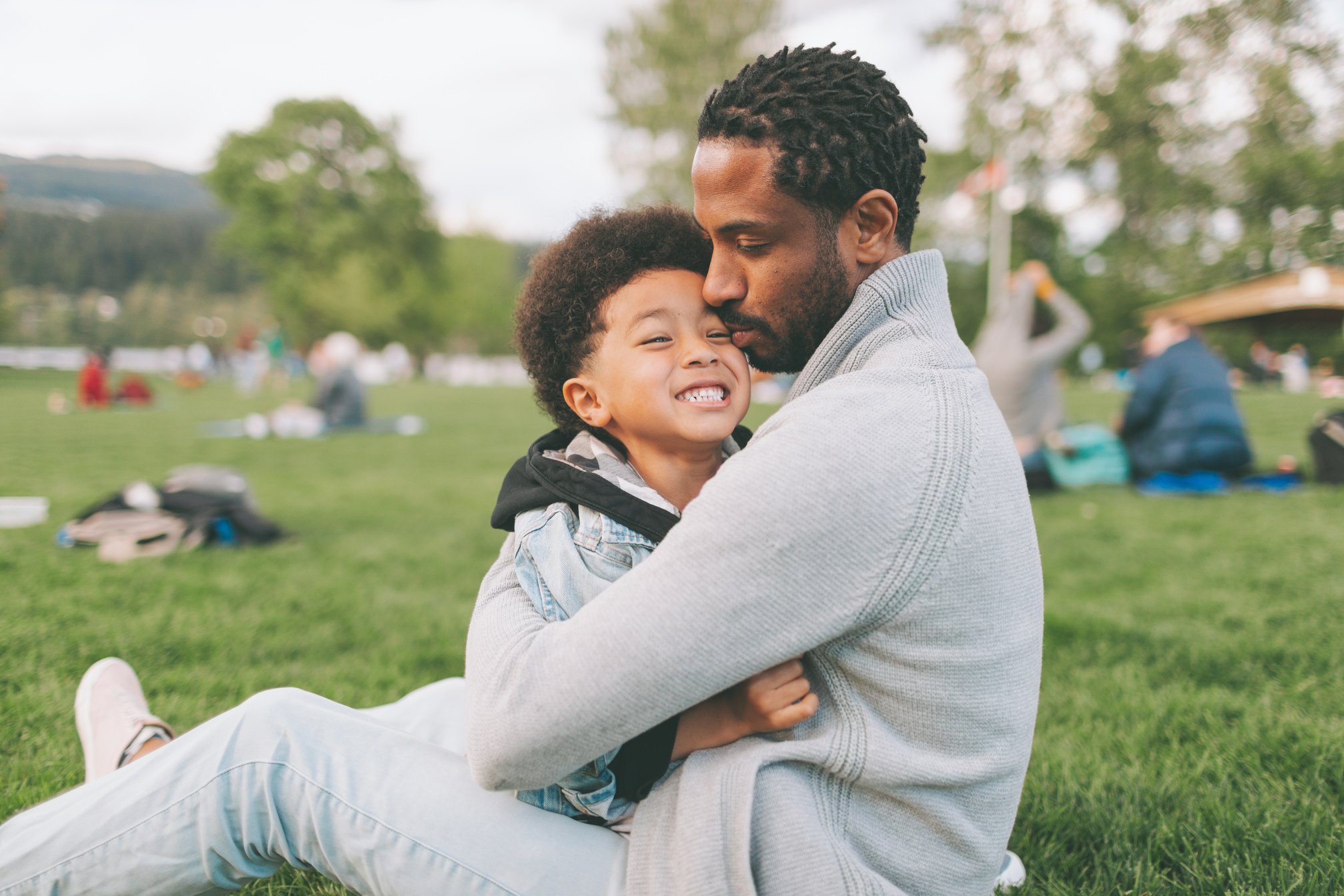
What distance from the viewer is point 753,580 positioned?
4.08ft

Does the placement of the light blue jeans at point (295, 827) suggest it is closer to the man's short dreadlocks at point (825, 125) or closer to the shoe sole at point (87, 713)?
the shoe sole at point (87, 713)

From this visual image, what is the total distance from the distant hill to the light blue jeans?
3.77m

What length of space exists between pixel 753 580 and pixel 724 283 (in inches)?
30.1

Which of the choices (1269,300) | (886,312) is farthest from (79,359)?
(886,312)

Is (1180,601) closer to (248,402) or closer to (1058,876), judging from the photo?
(1058,876)

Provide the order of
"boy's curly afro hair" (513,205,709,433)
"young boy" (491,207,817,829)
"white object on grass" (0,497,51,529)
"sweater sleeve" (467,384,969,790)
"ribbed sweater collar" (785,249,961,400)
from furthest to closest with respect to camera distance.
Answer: "white object on grass" (0,497,51,529) → "boy's curly afro hair" (513,205,709,433) → "ribbed sweater collar" (785,249,961,400) → "young boy" (491,207,817,829) → "sweater sleeve" (467,384,969,790)

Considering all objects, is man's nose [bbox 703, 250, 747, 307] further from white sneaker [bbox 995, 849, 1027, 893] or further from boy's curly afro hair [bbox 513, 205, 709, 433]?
white sneaker [bbox 995, 849, 1027, 893]

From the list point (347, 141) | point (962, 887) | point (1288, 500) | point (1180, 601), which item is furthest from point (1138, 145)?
point (347, 141)

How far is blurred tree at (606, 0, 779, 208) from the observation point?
29250mm

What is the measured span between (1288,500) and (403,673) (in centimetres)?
777

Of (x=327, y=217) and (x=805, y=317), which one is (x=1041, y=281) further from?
(x=327, y=217)

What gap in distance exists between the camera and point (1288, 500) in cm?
792

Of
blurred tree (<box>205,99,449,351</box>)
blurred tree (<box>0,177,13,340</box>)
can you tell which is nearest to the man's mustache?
blurred tree (<box>0,177,13,340</box>)

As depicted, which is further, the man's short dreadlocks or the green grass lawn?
the green grass lawn
